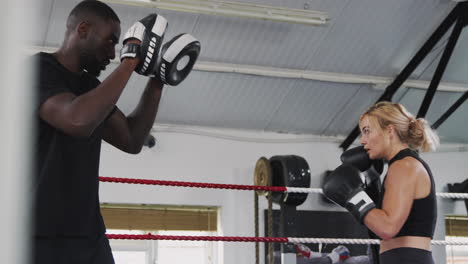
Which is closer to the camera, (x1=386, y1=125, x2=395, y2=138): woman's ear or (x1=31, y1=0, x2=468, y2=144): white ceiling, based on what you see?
(x1=386, y1=125, x2=395, y2=138): woman's ear

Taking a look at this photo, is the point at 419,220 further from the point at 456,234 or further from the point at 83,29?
the point at 456,234

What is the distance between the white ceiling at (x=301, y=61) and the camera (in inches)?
183

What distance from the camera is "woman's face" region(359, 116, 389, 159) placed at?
5.43ft

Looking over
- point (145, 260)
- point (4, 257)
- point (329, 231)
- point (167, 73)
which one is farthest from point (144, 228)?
point (4, 257)

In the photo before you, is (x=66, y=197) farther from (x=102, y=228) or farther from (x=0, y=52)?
(x=0, y=52)

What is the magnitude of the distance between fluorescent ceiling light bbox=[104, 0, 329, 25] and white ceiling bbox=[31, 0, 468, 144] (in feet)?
0.32

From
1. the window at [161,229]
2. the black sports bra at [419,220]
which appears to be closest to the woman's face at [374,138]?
the black sports bra at [419,220]

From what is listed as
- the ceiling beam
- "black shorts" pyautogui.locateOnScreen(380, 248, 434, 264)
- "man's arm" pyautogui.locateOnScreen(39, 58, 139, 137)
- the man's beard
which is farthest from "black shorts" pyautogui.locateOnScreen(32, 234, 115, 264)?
the ceiling beam

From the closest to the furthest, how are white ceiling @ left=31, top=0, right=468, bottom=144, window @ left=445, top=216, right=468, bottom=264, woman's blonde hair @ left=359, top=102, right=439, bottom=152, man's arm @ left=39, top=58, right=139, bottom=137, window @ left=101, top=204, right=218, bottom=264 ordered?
man's arm @ left=39, top=58, right=139, bottom=137, woman's blonde hair @ left=359, top=102, right=439, bottom=152, white ceiling @ left=31, top=0, right=468, bottom=144, window @ left=101, top=204, right=218, bottom=264, window @ left=445, top=216, right=468, bottom=264

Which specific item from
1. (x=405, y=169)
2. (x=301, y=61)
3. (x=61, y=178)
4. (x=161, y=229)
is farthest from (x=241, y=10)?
(x=61, y=178)

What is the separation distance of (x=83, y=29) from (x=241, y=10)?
332 cm

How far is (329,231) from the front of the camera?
5520mm

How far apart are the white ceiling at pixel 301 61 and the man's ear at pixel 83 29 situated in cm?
324

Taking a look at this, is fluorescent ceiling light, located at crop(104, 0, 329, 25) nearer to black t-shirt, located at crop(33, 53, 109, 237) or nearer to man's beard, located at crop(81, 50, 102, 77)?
man's beard, located at crop(81, 50, 102, 77)
